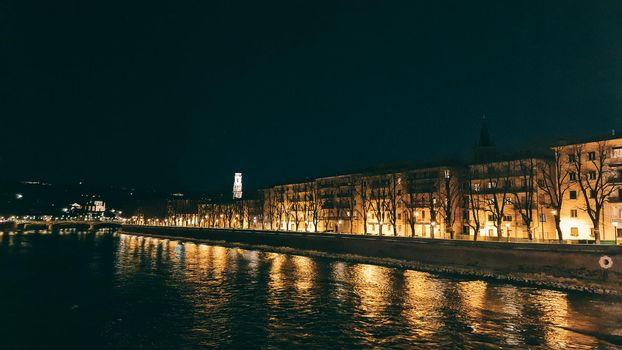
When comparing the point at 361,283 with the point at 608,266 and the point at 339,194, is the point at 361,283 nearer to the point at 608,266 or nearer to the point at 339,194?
the point at 608,266

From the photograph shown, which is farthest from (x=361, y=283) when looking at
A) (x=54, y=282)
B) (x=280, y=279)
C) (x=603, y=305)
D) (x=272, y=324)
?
(x=54, y=282)

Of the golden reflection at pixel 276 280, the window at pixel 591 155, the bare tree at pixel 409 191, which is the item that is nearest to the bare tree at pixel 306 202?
the bare tree at pixel 409 191

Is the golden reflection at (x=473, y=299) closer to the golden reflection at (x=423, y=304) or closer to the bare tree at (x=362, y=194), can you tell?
the golden reflection at (x=423, y=304)

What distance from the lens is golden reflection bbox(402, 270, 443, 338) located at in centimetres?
2880

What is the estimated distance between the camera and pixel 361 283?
45188 mm

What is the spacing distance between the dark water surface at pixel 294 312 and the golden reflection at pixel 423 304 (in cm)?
10

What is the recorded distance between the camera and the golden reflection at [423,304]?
28797mm

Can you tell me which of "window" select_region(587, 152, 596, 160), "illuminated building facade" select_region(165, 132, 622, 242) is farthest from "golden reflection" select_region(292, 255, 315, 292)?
"window" select_region(587, 152, 596, 160)

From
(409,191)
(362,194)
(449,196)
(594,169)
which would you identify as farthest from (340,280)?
(362,194)

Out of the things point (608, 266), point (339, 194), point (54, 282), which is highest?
point (339, 194)

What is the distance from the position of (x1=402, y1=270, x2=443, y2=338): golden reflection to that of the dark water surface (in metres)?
0.10

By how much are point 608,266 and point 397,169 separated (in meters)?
61.3

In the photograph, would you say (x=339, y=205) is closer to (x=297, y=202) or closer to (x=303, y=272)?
(x=297, y=202)

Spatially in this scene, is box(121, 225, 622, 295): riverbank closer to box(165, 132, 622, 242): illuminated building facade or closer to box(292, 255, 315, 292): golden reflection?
box(292, 255, 315, 292): golden reflection
